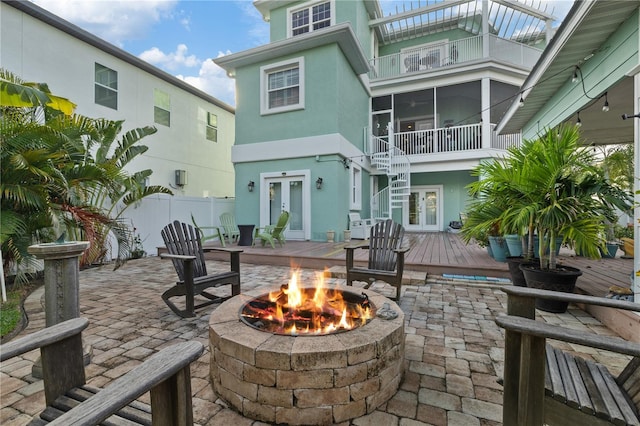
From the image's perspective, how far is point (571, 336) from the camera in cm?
115

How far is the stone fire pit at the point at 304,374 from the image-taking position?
1.63 m

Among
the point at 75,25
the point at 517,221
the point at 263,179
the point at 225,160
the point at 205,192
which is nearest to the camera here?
the point at 517,221

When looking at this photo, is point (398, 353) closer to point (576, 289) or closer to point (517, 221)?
point (517, 221)

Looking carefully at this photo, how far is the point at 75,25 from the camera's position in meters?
7.23

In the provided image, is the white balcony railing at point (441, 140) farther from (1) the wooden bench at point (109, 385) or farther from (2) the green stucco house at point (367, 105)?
(1) the wooden bench at point (109, 385)

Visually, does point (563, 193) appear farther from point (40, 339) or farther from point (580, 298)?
point (40, 339)

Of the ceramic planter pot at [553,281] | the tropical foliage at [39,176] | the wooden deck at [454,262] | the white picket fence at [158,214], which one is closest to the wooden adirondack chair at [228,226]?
the wooden deck at [454,262]

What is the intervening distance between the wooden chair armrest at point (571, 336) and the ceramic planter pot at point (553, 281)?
250 cm

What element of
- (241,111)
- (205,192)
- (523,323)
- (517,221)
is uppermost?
(241,111)

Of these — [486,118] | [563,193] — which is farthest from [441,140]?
[563,193]

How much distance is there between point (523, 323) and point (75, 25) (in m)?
10.4

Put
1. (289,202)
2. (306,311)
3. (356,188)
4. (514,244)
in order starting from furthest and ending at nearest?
(356,188) < (289,202) < (514,244) < (306,311)

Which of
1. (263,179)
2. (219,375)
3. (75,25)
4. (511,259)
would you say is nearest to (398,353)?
(219,375)

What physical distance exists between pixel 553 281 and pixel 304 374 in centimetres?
312
